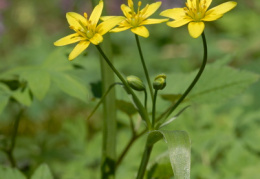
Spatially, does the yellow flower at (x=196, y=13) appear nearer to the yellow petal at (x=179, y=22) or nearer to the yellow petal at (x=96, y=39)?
the yellow petal at (x=179, y=22)

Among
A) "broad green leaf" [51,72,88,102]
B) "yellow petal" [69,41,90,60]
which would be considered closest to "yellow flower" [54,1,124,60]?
"yellow petal" [69,41,90,60]

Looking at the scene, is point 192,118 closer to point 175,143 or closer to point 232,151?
point 232,151

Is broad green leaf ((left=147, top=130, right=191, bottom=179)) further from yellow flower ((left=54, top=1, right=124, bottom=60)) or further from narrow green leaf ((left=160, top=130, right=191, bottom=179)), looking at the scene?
yellow flower ((left=54, top=1, right=124, bottom=60))

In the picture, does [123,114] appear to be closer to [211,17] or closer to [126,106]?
[126,106]

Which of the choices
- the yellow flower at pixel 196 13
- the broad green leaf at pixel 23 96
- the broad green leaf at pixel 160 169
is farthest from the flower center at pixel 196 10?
the broad green leaf at pixel 23 96

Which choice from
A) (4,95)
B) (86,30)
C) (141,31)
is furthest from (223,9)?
(4,95)
